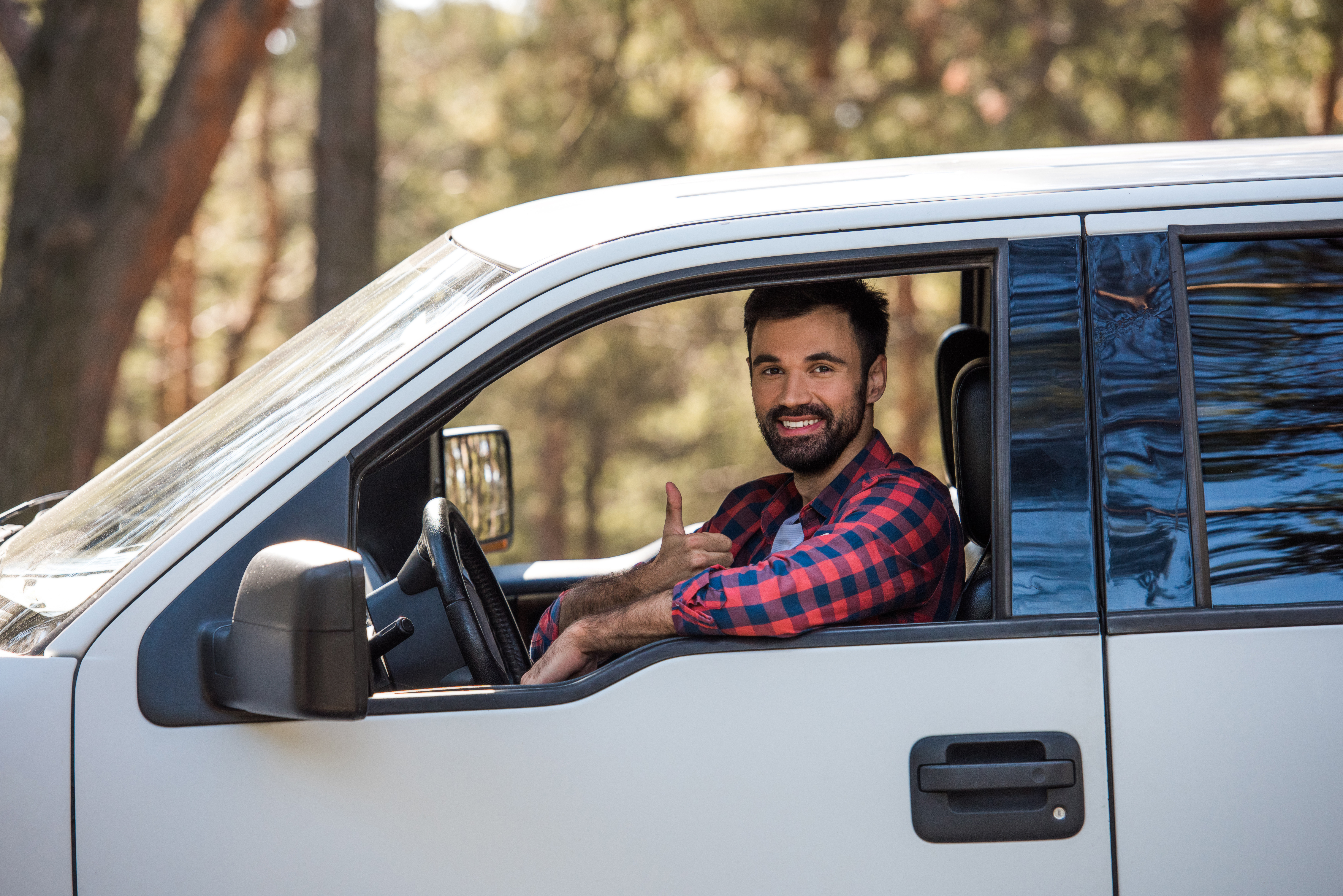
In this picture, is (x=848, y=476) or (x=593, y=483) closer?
(x=848, y=476)

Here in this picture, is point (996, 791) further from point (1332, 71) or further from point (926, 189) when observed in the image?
point (1332, 71)

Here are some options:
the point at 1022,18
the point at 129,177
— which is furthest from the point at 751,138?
the point at 129,177

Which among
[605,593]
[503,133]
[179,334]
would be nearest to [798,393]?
[605,593]

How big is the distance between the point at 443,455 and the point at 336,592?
5.60ft

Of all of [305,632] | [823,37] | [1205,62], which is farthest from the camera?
[823,37]

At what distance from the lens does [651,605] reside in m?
1.97

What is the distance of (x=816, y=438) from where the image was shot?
7.98 ft

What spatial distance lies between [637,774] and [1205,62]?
11.2m

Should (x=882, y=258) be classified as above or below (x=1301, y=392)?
above

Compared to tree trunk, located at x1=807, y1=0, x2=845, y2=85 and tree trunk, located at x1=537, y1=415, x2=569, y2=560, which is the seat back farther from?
tree trunk, located at x1=537, y1=415, x2=569, y2=560

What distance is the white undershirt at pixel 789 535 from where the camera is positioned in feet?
8.39

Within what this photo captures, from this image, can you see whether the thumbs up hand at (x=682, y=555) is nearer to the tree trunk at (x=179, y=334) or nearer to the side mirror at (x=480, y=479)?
the side mirror at (x=480, y=479)

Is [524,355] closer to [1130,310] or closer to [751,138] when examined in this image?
[1130,310]

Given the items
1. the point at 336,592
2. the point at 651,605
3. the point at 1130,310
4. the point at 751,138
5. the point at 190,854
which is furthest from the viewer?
the point at 751,138
